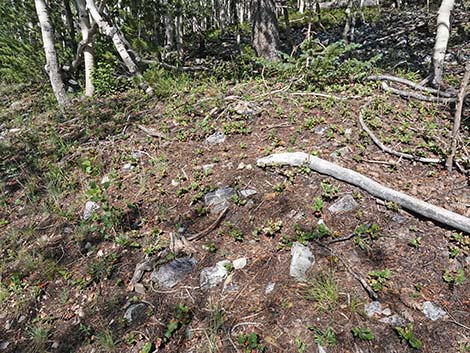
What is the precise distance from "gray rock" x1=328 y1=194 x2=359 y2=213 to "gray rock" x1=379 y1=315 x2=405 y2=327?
4.21 feet

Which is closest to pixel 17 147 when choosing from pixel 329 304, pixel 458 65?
pixel 329 304

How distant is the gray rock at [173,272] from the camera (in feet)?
10.5

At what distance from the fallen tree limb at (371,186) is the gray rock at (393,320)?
50.6 inches

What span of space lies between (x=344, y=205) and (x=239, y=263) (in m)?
1.42

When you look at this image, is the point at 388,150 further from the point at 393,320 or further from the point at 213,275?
the point at 213,275

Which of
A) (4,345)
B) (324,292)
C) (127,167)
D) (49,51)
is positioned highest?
(49,51)

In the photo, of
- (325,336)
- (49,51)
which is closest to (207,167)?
(325,336)

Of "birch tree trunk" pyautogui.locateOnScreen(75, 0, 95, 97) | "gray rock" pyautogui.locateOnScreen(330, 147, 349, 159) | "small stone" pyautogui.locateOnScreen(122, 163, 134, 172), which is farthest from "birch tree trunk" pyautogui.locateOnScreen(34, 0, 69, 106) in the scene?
"gray rock" pyautogui.locateOnScreen(330, 147, 349, 159)

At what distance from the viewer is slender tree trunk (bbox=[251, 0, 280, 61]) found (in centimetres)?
780

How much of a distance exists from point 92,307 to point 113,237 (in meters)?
0.93

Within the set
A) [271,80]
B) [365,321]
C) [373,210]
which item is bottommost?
[365,321]

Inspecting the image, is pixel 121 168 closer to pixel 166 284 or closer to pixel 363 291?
pixel 166 284

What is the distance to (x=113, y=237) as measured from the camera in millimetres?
3865

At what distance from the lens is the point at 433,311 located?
2.57m
